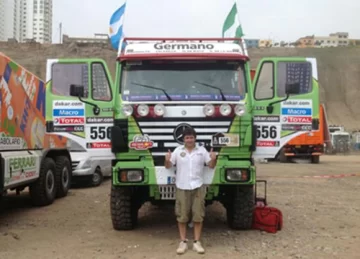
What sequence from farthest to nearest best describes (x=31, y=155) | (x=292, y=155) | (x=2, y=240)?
(x=292, y=155) → (x=31, y=155) → (x=2, y=240)

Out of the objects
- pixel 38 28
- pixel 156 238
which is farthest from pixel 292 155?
pixel 38 28

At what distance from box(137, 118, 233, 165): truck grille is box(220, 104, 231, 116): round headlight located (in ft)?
0.30

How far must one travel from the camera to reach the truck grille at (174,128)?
6.88m

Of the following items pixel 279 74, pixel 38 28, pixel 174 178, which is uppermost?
pixel 38 28

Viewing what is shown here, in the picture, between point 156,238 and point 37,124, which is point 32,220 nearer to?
point 37,124

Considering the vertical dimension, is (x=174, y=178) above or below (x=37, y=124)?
below

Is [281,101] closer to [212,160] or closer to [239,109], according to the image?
[239,109]

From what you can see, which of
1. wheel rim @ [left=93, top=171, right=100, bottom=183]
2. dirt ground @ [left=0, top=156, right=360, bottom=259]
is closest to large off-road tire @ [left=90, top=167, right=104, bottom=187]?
wheel rim @ [left=93, top=171, right=100, bottom=183]

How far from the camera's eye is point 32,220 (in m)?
8.91

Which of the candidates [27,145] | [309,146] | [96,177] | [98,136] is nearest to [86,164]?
[96,177]

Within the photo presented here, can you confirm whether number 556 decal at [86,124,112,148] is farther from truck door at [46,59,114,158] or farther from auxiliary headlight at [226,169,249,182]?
auxiliary headlight at [226,169,249,182]

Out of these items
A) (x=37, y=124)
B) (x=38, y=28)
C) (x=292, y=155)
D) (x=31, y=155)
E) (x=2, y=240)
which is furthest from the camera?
(x=38, y=28)

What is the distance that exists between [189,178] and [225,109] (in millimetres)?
1123

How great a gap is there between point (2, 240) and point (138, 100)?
9.57ft
